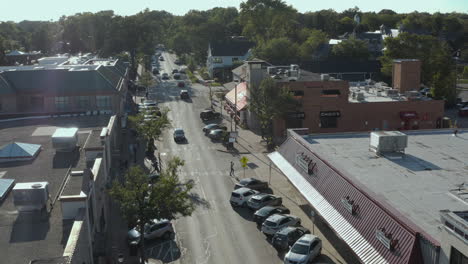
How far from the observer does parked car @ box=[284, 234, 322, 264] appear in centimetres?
2688

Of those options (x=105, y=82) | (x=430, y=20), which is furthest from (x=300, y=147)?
(x=430, y=20)

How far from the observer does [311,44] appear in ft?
374

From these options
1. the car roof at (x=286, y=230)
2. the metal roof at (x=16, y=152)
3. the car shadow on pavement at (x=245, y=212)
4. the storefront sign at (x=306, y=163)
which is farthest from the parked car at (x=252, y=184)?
the metal roof at (x=16, y=152)

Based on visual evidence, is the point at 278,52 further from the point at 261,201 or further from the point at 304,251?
the point at 304,251

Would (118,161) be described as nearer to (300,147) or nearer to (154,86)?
(300,147)

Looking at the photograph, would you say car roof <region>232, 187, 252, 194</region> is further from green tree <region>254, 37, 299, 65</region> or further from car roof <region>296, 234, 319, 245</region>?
green tree <region>254, 37, 299, 65</region>

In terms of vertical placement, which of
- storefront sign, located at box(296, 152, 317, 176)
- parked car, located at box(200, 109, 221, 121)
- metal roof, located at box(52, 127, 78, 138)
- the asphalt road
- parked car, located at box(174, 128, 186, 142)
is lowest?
the asphalt road

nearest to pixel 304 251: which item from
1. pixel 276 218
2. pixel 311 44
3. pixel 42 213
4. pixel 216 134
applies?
pixel 276 218

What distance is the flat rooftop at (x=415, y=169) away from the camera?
24.0m

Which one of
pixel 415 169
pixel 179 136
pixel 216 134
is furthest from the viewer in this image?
pixel 216 134

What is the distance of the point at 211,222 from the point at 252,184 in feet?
23.0

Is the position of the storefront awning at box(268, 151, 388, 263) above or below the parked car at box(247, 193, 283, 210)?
above

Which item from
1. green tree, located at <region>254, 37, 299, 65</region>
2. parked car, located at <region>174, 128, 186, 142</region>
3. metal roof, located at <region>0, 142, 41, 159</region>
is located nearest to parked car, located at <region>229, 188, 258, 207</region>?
metal roof, located at <region>0, 142, 41, 159</region>

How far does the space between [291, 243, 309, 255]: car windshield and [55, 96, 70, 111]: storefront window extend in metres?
32.3
